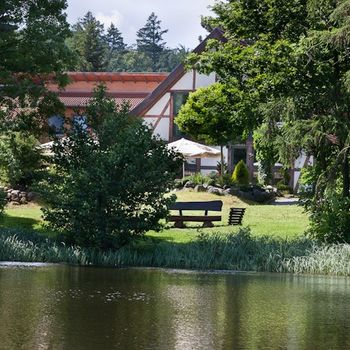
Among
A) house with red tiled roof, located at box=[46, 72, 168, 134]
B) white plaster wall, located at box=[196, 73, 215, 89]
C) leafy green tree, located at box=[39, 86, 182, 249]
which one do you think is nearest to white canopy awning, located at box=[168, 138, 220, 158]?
white plaster wall, located at box=[196, 73, 215, 89]

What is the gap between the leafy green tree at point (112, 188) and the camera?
1714 cm

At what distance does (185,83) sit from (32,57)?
18928 millimetres

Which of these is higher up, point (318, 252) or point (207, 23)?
point (207, 23)

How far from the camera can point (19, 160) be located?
2895 cm

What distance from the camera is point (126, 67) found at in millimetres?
109750

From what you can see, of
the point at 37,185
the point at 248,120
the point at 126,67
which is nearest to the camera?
the point at 37,185

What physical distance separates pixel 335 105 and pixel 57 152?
7.16 m

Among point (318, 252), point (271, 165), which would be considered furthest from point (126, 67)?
point (318, 252)

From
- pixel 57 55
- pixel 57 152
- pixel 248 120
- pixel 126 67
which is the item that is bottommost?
pixel 57 152

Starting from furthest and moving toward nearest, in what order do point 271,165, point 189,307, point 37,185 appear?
point 271,165, point 37,185, point 189,307

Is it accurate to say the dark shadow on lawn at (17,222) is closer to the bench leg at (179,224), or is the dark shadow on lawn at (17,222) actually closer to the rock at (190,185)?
the bench leg at (179,224)

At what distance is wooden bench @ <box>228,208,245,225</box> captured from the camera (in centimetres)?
2266

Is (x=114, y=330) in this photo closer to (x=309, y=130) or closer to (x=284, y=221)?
(x=309, y=130)

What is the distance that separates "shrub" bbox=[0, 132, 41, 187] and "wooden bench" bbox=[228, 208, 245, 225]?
9228 millimetres
